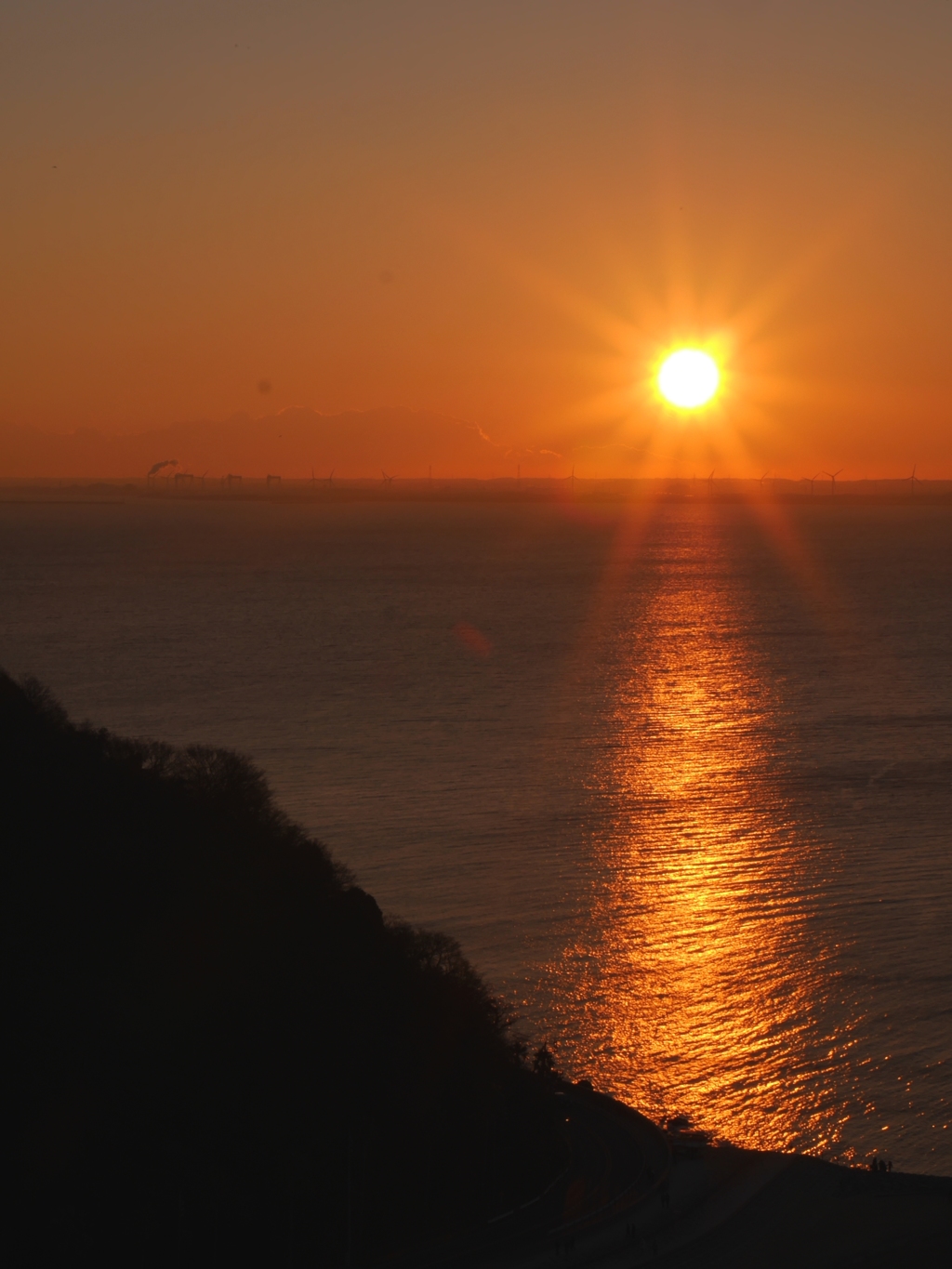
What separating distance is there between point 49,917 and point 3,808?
5.03 ft

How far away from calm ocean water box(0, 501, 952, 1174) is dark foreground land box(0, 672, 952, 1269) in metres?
1.93

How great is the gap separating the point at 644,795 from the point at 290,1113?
1541cm

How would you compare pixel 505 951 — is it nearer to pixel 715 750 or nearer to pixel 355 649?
pixel 715 750

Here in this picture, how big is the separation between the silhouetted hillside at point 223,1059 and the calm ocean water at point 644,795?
292 cm

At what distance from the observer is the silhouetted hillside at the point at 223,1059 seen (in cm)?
1156

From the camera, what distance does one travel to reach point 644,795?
26.8 meters

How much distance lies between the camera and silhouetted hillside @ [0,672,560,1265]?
11562 mm

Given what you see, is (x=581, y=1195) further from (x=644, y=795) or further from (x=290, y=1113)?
(x=644, y=795)

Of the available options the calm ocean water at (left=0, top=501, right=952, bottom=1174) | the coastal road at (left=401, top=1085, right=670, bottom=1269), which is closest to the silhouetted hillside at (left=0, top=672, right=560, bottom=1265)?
the coastal road at (left=401, top=1085, right=670, bottom=1269)

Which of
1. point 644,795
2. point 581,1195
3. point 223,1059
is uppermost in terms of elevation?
point 644,795

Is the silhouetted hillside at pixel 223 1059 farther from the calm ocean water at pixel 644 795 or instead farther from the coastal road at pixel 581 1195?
the calm ocean water at pixel 644 795

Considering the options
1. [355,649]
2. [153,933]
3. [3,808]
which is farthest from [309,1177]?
[355,649]

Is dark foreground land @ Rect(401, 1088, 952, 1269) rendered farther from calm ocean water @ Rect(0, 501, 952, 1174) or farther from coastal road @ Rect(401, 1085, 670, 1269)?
calm ocean water @ Rect(0, 501, 952, 1174)

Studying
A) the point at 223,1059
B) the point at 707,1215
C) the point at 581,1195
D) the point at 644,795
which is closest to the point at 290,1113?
the point at 223,1059
